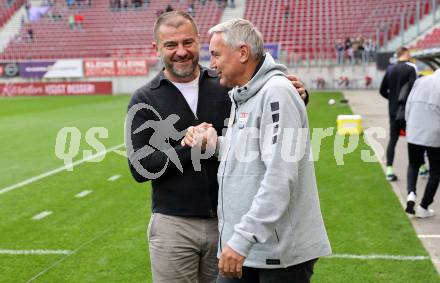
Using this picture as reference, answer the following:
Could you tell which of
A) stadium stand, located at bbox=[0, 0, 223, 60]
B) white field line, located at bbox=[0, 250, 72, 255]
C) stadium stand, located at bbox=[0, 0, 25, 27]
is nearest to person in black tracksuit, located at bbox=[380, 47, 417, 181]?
white field line, located at bbox=[0, 250, 72, 255]

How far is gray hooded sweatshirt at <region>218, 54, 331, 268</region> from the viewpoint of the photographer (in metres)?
2.61

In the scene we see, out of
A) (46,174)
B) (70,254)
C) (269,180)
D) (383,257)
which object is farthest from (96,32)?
(269,180)

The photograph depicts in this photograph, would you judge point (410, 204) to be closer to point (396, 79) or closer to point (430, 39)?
point (396, 79)

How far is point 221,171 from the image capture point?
9.51 ft

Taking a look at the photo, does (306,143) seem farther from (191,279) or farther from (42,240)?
(42,240)

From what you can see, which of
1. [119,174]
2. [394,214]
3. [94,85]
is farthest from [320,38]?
[394,214]

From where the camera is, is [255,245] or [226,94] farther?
[226,94]

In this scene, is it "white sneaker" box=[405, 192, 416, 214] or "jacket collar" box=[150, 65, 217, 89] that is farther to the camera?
"white sneaker" box=[405, 192, 416, 214]

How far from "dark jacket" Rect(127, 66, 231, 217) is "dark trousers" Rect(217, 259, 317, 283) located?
0.52 meters

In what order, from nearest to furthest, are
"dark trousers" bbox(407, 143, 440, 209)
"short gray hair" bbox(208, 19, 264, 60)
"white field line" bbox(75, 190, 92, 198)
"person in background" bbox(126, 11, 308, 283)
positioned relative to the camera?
1. "short gray hair" bbox(208, 19, 264, 60)
2. "person in background" bbox(126, 11, 308, 283)
3. "dark trousers" bbox(407, 143, 440, 209)
4. "white field line" bbox(75, 190, 92, 198)

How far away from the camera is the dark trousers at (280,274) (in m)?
2.76

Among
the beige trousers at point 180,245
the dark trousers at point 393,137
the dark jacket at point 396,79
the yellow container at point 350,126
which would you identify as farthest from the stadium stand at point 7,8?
the beige trousers at point 180,245

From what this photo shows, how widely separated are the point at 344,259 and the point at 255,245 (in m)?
3.18

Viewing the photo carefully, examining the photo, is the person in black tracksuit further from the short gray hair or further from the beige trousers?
the short gray hair
